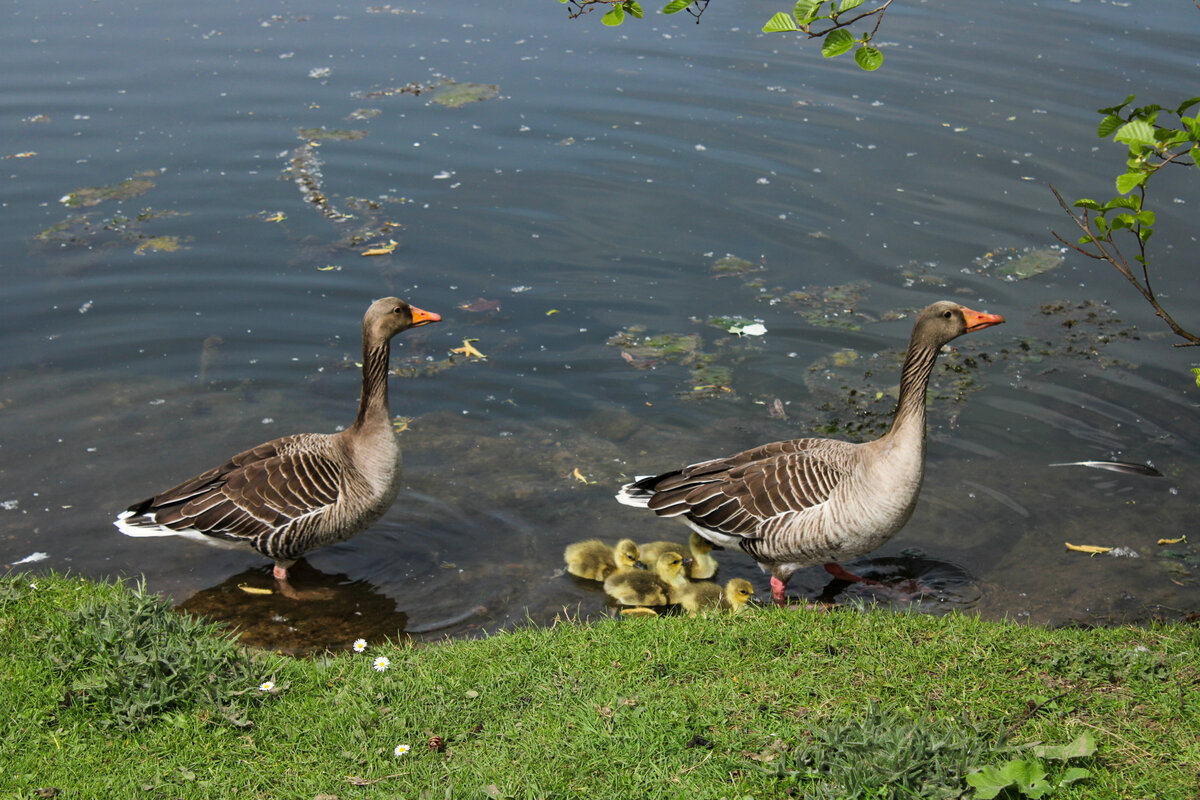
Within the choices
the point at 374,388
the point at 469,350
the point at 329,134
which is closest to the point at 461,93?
the point at 329,134

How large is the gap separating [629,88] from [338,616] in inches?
470

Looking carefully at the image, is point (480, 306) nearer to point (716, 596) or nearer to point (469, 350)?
point (469, 350)

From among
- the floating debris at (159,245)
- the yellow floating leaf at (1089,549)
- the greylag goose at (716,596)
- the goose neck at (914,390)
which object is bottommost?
the greylag goose at (716,596)

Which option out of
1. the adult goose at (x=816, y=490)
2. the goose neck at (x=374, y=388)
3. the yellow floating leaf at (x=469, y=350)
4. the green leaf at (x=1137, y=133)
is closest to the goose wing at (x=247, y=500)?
the goose neck at (x=374, y=388)

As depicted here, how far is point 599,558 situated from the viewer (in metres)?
7.70

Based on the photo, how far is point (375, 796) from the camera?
180 inches

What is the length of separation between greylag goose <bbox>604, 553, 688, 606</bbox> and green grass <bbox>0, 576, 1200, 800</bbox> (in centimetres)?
137

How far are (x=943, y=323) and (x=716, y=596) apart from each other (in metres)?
2.64

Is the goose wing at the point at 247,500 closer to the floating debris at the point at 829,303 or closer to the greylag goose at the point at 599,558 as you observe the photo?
the greylag goose at the point at 599,558

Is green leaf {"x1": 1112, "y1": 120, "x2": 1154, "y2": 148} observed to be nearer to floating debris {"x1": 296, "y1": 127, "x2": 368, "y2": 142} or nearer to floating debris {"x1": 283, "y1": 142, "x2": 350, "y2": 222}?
floating debris {"x1": 283, "y1": 142, "x2": 350, "y2": 222}

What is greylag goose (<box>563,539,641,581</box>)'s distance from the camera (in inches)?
303

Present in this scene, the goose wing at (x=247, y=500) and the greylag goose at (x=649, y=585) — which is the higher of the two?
the goose wing at (x=247, y=500)

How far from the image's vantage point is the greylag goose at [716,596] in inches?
285

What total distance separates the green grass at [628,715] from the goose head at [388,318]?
119 inches
